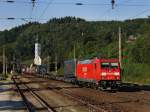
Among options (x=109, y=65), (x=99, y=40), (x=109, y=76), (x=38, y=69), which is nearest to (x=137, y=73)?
(x=109, y=65)

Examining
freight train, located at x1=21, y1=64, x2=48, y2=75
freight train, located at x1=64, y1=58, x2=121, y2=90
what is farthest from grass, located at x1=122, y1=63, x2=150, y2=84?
freight train, located at x1=21, y1=64, x2=48, y2=75

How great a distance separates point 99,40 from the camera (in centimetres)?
12419

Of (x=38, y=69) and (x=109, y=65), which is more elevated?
(x=38, y=69)

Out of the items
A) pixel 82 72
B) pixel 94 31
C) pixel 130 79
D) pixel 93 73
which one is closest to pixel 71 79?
pixel 130 79

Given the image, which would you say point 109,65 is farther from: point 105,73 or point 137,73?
point 137,73

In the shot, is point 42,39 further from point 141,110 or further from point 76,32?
point 141,110

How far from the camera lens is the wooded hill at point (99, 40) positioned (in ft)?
218

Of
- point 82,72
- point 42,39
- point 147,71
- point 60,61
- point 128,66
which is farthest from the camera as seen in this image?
point 42,39

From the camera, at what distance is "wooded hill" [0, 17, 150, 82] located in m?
66.6

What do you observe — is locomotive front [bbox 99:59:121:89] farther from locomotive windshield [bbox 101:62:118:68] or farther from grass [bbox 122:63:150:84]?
grass [bbox 122:63:150:84]

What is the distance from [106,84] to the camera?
41.2m

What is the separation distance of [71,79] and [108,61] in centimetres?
2223

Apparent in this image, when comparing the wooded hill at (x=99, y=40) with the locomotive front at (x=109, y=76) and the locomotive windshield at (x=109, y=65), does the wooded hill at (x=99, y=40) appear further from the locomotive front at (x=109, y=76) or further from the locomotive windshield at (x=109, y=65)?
the locomotive front at (x=109, y=76)

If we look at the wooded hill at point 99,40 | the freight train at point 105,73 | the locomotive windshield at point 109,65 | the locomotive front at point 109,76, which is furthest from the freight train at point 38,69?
the locomotive front at point 109,76
